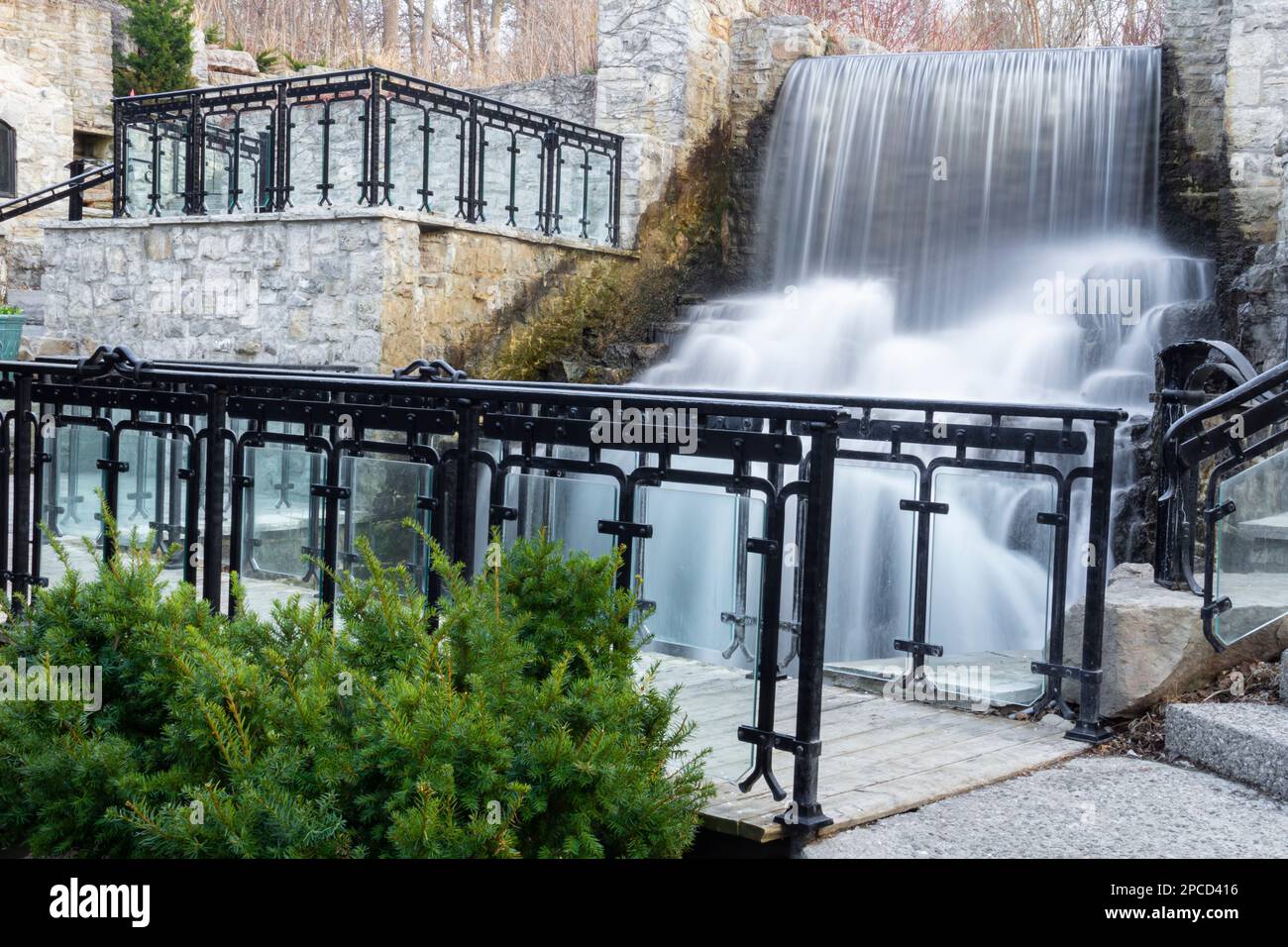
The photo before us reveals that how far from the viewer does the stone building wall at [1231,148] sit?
9.73m

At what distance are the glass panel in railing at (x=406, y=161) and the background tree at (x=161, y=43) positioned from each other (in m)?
12.4

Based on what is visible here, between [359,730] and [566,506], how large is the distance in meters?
1.38

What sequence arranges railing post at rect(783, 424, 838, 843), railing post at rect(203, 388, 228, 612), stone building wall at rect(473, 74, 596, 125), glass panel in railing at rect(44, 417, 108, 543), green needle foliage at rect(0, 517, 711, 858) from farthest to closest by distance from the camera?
stone building wall at rect(473, 74, 596, 125)
glass panel in railing at rect(44, 417, 108, 543)
railing post at rect(203, 388, 228, 612)
railing post at rect(783, 424, 838, 843)
green needle foliage at rect(0, 517, 711, 858)

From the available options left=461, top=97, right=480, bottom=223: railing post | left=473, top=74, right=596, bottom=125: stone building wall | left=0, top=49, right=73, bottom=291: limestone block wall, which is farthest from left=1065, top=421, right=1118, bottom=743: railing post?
left=0, top=49, right=73, bottom=291: limestone block wall

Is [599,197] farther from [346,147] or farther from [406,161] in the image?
[346,147]

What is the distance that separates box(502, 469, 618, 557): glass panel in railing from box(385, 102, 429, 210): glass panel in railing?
21.2ft

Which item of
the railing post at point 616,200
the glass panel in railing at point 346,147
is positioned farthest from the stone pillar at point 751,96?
the glass panel in railing at point 346,147

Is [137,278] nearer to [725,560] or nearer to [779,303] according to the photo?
[779,303]

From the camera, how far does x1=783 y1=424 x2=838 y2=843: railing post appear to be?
10.5ft

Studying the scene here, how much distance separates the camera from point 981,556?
16.5ft

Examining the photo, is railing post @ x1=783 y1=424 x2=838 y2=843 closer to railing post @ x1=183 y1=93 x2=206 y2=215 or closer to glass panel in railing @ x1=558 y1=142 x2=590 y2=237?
glass panel in railing @ x1=558 y1=142 x2=590 y2=237

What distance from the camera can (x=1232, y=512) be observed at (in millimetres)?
4461

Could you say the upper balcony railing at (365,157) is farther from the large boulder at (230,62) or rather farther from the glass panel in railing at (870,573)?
the large boulder at (230,62)

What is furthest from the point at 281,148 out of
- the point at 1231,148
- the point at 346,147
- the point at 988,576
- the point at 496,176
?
the point at 1231,148
